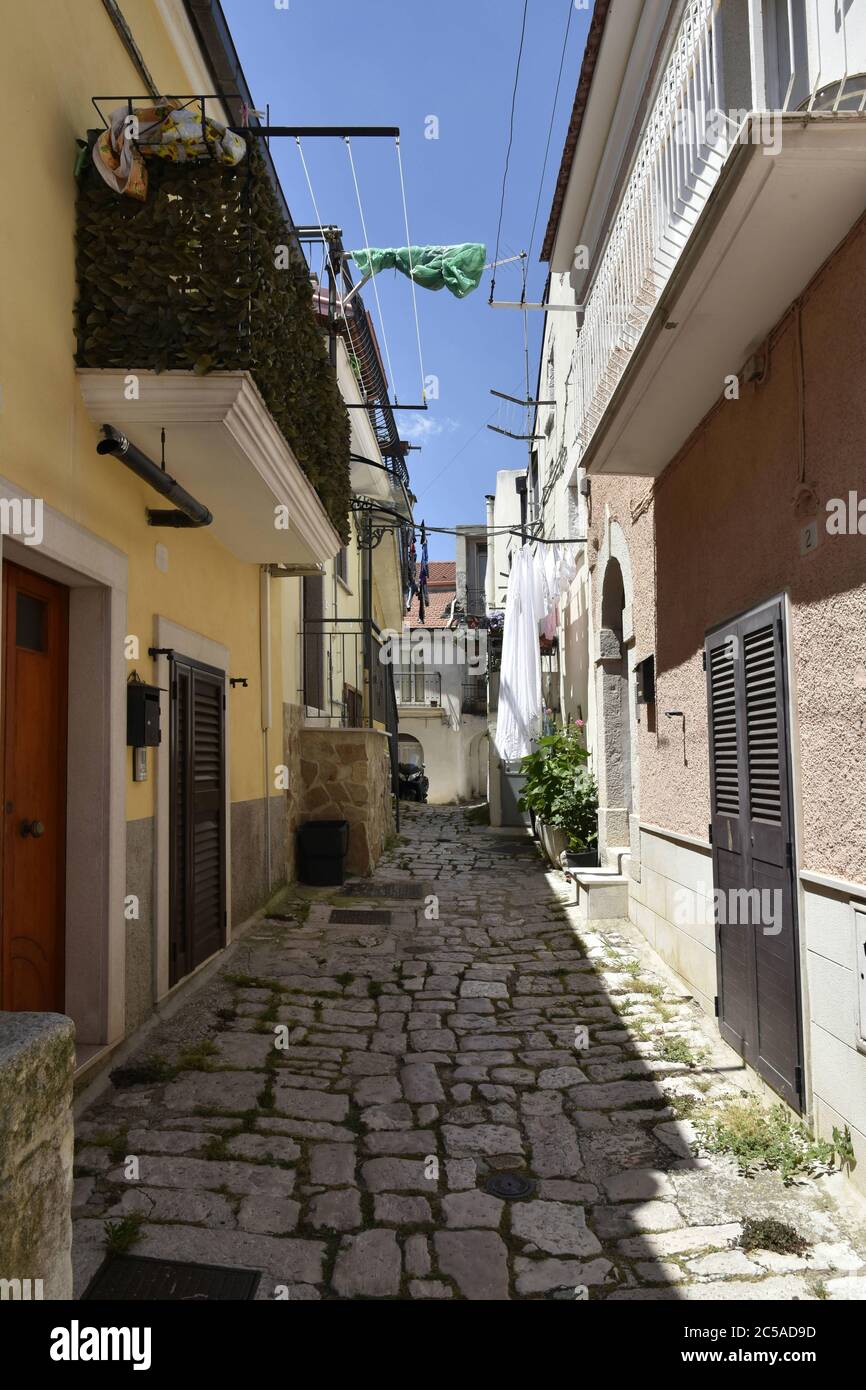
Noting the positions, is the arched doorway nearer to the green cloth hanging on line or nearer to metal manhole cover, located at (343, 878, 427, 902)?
metal manhole cover, located at (343, 878, 427, 902)

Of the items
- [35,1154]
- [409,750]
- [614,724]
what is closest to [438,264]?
[614,724]

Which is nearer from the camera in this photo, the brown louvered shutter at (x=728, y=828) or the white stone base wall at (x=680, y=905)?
the brown louvered shutter at (x=728, y=828)

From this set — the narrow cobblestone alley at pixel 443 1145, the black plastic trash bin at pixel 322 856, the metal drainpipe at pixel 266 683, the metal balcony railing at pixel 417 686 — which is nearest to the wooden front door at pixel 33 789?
the narrow cobblestone alley at pixel 443 1145

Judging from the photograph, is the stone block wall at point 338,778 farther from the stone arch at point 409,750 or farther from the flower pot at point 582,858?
the stone arch at point 409,750

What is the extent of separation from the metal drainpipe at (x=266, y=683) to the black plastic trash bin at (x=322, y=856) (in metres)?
1.16

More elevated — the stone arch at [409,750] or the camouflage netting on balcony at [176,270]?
the camouflage netting on balcony at [176,270]

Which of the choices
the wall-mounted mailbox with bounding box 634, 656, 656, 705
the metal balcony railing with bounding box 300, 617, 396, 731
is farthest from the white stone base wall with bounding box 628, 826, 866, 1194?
the metal balcony railing with bounding box 300, 617, 396, 731

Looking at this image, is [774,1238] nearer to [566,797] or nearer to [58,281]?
[58,281]

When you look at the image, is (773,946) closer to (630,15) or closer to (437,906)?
(437,906)

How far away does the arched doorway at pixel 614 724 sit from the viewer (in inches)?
362

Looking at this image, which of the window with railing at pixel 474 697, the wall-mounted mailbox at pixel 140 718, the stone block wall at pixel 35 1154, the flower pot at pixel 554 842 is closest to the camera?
the stone block wall at pixel 35 1154

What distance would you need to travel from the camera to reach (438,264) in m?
→ 11.1

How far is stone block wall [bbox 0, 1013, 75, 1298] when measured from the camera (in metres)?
1.65
